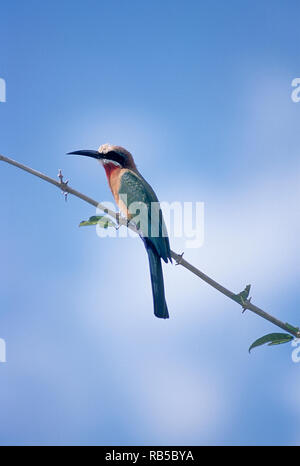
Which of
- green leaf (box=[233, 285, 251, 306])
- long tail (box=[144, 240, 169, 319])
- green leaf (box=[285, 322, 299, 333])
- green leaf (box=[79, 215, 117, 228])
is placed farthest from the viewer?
long tail (box=[144, 240, 169, 319])

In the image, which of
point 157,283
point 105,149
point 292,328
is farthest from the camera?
point 105,149

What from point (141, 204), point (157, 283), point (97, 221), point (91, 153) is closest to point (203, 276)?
point (97, 221)

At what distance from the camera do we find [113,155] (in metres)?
6.51

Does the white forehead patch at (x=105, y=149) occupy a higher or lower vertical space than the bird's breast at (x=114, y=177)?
higher

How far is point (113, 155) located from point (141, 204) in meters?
0.89

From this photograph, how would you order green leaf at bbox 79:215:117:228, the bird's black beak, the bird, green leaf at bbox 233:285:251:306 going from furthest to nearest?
the bird's black beak < the bird < green leaf at bbox 79:215:117:228 < green leaf at bbox 233:285:251:306

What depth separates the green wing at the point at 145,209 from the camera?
5.00 metres

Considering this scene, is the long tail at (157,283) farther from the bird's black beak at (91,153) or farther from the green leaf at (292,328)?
the green leaf at (292,328)

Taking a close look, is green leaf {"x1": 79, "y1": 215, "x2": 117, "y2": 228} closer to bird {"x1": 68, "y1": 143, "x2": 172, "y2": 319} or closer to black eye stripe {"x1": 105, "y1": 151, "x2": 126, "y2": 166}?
bird {"x1": 68, "y1": 143, "x2": 172, "y2": 319}

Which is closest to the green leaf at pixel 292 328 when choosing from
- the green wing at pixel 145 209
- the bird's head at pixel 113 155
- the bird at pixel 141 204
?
the bird at pixel 141 204

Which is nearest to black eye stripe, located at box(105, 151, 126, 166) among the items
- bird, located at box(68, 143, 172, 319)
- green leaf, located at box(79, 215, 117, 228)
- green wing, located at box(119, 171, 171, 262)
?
bird, located at box(68, 143, 172, 319)

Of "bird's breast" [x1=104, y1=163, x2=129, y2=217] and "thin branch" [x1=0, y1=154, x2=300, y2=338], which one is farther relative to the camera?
"bird's breast" [x1=104, y1=163, x2=129, y2=217]

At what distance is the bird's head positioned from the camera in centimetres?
636

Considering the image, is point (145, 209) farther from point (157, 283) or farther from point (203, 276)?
point (203, 276)
